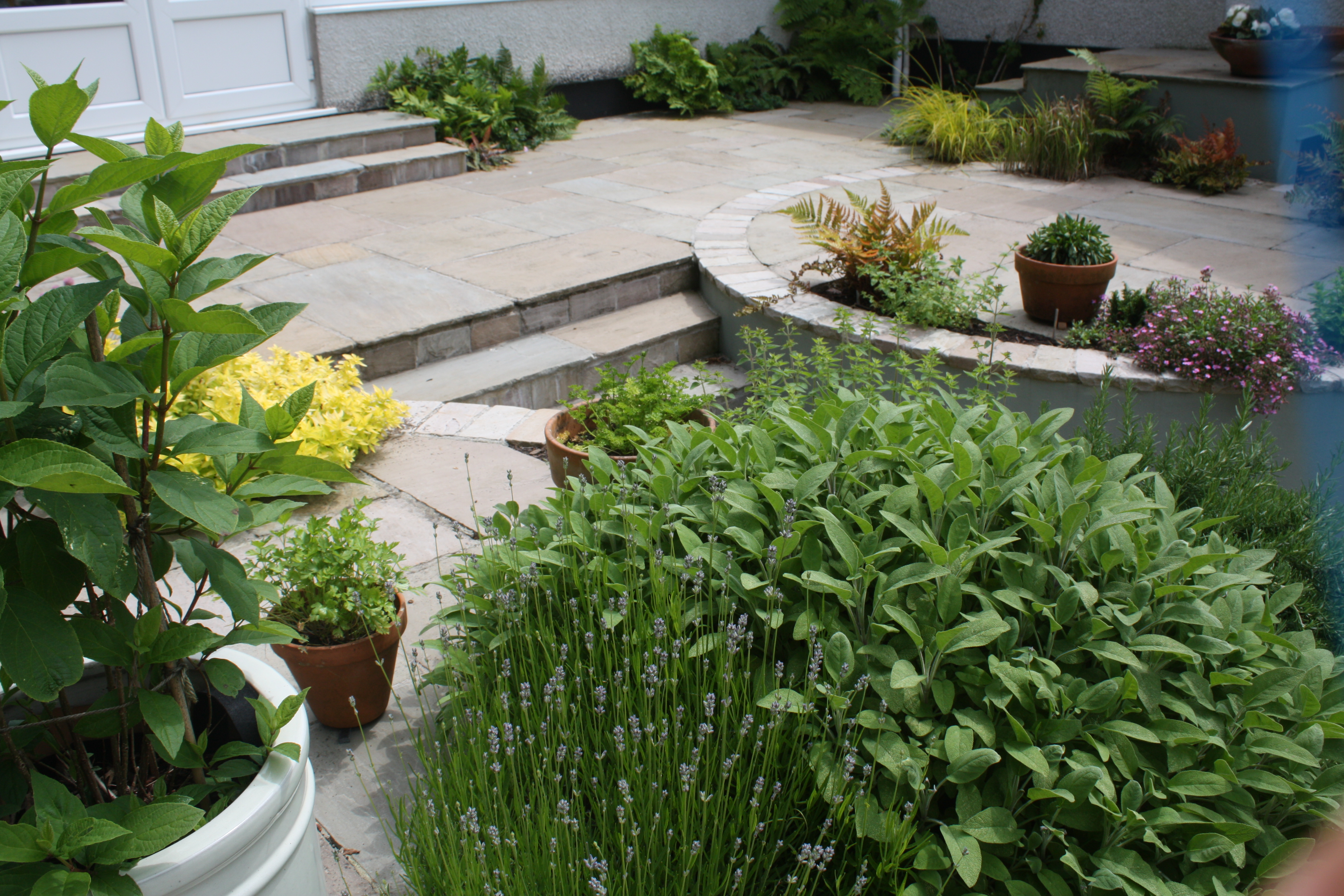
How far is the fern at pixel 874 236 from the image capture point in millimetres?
4848

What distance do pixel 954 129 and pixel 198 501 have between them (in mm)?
7833

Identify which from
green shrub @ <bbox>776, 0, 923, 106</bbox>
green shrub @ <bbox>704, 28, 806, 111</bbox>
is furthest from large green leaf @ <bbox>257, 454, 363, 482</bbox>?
green shrub @ <bbox>776, 0, 923, 106</bbox>

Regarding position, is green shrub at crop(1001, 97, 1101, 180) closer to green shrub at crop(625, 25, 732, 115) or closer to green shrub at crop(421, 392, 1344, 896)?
green shrub at crop(625, 25, 732, 115)

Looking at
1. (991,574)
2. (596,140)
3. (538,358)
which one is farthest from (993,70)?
(991,574)

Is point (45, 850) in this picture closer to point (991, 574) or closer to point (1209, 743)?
point (991, 574)

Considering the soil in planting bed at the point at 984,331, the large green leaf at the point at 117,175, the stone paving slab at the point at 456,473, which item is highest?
the large green leaf at the point at 117,175

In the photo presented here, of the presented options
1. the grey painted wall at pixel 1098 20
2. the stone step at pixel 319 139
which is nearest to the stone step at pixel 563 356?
the stone step at pixel 319 139

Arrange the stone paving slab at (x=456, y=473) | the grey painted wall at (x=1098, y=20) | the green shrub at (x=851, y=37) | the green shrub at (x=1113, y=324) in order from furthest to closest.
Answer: the green shrub at (x=851, y=37) < the grey painted wall at (x=1098, y=20) < the green shrub at (x=1113, y=324) < the stone paving slab at (x=456, y=473)

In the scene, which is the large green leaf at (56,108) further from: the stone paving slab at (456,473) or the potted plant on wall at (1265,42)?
the potted plant on wall at (1265,42)

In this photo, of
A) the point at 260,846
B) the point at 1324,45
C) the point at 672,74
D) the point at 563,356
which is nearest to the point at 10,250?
the point at 260,846

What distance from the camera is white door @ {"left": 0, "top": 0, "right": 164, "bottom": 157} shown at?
6.16m

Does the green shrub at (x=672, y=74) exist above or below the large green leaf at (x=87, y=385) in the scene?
above

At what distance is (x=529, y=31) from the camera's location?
879cm

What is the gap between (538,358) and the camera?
488cm
